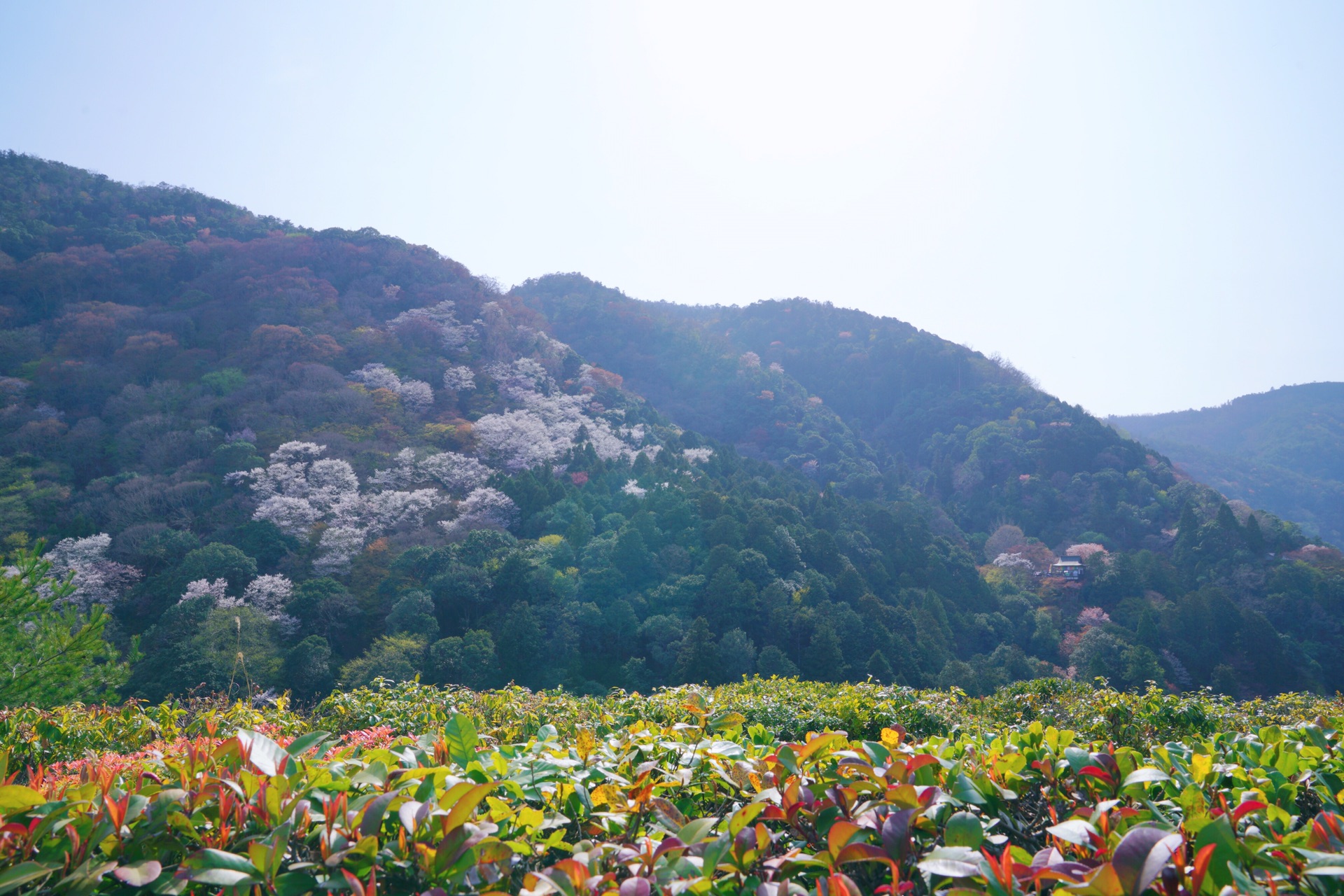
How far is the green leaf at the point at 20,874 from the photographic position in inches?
35.9

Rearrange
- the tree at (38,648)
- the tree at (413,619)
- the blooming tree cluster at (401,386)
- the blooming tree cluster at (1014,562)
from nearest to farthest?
1. the tree at (38,648)
2. the tree at (413,619)
3. the blooming tree cluster at (1014,562)
4. the blooming tree cluster at (401,386)

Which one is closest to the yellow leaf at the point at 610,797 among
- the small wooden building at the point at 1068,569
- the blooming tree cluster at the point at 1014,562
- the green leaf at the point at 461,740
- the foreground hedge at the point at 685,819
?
the foreground hedge at the point at 685,819

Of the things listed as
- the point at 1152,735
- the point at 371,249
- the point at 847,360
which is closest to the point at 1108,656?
the point at 1152,735

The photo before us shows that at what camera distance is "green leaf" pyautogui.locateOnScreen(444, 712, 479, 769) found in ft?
4.91

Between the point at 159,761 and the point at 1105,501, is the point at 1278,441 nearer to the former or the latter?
the point at 1105,501

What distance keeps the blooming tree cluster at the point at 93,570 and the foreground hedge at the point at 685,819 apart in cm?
1720

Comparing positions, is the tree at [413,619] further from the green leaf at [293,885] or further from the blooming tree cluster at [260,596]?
the green leaf at [293,885]

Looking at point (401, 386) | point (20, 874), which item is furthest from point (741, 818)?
point (401, 386)

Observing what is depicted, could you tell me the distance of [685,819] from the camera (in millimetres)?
1314

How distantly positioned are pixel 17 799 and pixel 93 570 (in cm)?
1843

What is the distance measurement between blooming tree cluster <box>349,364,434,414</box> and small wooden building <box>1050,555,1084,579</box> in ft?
84.3

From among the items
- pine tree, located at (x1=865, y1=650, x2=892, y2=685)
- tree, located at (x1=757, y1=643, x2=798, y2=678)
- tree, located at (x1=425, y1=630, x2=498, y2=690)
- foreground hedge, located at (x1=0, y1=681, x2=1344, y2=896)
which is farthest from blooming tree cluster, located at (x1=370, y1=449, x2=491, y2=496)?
foreground hedge, located at (x1=0, y1=681, x2=1344, y2=896)

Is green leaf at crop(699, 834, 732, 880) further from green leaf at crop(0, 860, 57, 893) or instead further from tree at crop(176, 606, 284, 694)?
tree at crop(176, 606, 284, 694)

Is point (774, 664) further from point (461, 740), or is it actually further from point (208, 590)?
point (461, 740)
